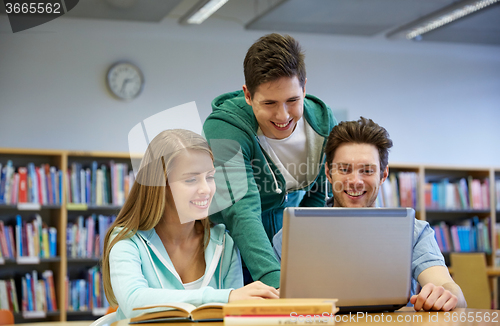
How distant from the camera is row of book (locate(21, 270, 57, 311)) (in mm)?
3963

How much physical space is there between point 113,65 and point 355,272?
154 inches

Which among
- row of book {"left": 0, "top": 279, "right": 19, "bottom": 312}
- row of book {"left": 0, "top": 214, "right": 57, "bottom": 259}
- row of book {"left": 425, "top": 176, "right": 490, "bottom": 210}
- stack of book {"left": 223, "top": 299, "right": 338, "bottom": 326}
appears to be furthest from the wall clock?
stack of book {"left": 223, "top": 299, "right": 338, "bottom": 326}

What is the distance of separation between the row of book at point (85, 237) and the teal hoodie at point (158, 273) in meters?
2.77

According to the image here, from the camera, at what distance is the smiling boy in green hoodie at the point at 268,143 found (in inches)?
58.6

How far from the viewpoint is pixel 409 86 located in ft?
18.0

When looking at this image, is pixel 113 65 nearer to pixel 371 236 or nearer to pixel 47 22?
→ pixel 47 22

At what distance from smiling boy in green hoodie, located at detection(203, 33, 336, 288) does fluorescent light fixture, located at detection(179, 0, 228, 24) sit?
2.35 metres

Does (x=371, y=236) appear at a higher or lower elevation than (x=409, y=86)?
lower

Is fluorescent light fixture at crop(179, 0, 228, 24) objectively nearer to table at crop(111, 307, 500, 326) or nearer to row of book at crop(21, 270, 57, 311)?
row of book at crop(21, 270, 57, 311)

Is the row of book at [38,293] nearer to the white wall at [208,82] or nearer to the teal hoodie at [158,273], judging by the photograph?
the white wall at [208,82]

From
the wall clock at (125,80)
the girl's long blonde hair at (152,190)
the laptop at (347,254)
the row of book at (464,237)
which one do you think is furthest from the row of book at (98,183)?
the laptop at (347,254)

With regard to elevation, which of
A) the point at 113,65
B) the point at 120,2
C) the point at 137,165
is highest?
the point at 120,2

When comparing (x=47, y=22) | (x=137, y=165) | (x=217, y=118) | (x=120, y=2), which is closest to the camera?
(x=137, y=165)

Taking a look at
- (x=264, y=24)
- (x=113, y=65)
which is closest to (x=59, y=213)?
(x=113, y=65)
